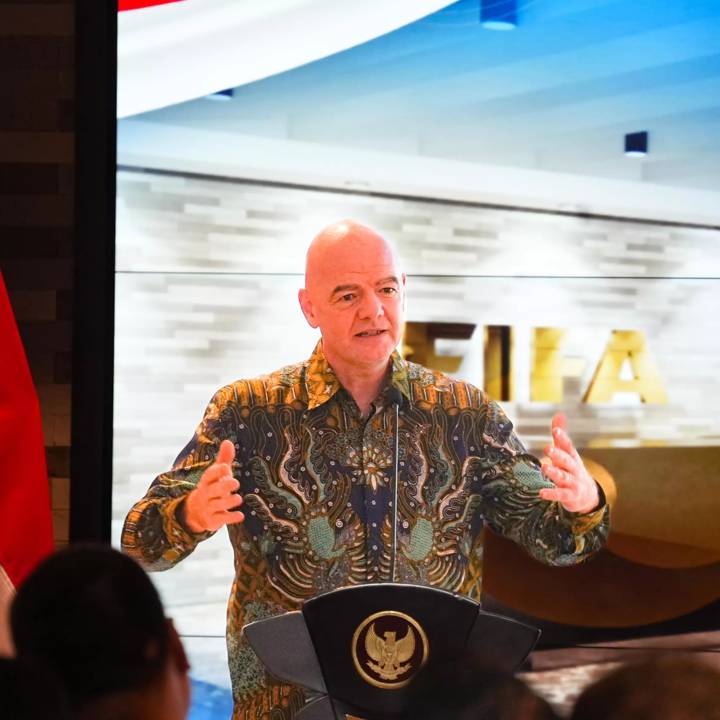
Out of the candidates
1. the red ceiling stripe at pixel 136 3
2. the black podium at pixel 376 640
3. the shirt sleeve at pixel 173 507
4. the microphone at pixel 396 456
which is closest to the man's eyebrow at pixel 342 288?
the microphone at pixel 396 456

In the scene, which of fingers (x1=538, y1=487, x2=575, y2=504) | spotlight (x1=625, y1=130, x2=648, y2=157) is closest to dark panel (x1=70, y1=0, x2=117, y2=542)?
fingers (x1=538, y1=487, x2=575, y2=504)

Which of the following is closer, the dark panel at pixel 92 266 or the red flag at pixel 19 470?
the red flag at pixel 19 470

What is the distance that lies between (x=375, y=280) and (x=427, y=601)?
803mm

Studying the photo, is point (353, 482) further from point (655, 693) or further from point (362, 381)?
point (655, 693)

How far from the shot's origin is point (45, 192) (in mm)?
2953

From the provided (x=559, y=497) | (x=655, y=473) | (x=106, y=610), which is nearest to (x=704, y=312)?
(x=655, y=473)

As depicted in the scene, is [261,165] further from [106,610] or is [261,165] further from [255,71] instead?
[106,610]

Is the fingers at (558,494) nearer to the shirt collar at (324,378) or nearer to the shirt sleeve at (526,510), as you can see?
the shirt sleeve at (526,510)

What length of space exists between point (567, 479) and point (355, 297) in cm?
63

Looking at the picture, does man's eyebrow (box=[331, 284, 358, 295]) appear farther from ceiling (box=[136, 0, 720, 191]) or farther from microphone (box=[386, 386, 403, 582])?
ceiling (box=[136, 0, 720, 191])

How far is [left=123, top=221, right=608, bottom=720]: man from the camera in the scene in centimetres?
248

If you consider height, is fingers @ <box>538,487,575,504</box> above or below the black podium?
above

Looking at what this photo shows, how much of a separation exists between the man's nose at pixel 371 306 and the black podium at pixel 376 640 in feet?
2.24

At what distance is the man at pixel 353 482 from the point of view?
2480 millimetres
